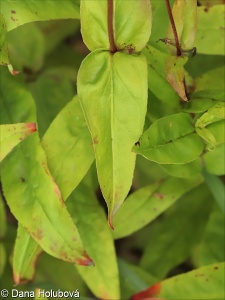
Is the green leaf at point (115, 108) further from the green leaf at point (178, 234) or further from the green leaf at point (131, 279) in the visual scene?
the green leaf at point (178, 234)

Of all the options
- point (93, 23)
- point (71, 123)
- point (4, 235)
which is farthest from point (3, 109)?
point (4, 235)

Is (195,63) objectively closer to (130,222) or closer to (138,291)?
(130,222)

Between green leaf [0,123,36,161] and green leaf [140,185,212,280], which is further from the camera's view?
green leaf [140,185,212,280]

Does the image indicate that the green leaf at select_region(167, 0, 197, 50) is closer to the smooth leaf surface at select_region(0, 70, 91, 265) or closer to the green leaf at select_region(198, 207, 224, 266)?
the smooth leaf surface at select_region(0, 70, 91, 265)

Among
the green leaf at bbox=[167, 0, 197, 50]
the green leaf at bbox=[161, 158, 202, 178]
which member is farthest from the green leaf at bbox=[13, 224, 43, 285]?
the green leaf at bbox=[167, 0, 197, 50]

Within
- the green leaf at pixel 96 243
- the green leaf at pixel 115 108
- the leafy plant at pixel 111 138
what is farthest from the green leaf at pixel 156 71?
the green leaf at pixel 96 243
